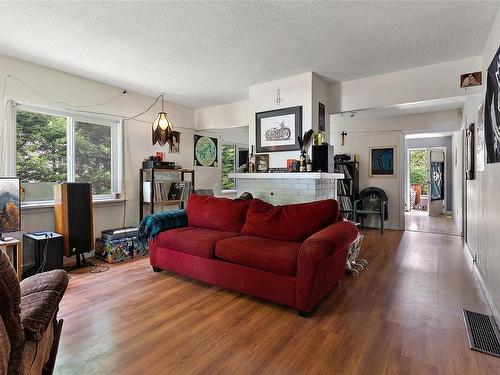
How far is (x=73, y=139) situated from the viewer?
12.2 ft

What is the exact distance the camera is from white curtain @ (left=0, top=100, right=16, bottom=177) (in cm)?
304

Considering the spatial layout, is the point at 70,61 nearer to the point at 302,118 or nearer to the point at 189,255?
the point at 189,255

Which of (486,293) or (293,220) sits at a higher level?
(293,220)

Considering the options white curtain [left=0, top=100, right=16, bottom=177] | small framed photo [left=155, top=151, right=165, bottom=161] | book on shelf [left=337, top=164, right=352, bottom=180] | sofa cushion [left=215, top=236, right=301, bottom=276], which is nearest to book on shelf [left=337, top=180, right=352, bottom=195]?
book on shelf [left=337, top=164, right=352, bottom=180]

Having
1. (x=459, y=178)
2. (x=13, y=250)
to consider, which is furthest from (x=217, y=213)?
(x=459, y=178)

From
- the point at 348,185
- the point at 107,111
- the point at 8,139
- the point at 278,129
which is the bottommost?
the point at 348,185

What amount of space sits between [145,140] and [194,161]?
1066mm

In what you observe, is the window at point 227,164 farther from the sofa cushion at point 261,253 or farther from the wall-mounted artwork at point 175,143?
the sofa cushion at point 261,253

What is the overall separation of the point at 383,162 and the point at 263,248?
4432 millimetres

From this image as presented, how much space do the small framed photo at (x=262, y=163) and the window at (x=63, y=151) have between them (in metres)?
2.12

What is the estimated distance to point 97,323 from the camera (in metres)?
2.01

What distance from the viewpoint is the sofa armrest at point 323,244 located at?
202cm

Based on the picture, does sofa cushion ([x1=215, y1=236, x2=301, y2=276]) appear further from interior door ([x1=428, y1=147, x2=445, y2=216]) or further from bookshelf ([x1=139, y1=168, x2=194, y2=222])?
interior door ([x1=428, y1=147, x2=445, y2=216])

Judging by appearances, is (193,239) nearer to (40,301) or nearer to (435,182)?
(40,301)
